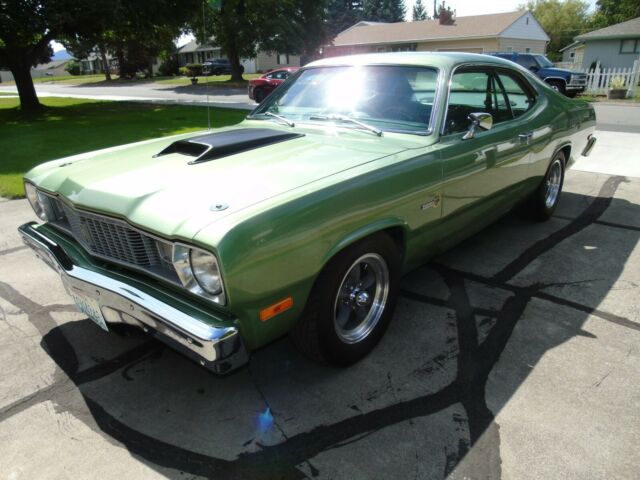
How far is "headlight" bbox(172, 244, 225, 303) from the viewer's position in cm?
195

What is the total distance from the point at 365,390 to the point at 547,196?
10.8 feet

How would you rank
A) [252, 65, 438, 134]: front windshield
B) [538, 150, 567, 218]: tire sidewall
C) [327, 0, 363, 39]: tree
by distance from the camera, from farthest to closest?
[327, 0, 363, 39]: tree, [538, 150, 567, 218]: tire sidewall, [252, 65, 438, 134]: front windshield

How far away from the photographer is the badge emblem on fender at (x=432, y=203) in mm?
2787

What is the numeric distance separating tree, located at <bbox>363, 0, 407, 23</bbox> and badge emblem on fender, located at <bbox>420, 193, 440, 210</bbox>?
84.2m

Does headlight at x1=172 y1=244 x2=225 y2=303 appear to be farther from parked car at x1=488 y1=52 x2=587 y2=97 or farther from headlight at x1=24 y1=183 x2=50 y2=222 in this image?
parked car at x1=488 y1=52 x2=587 y2=97

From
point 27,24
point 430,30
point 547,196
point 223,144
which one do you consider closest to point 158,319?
point 223,144

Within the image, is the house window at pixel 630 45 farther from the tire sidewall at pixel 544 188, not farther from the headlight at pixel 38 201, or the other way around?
the headlight at pixel 38 201

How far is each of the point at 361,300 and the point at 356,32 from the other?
46.1m

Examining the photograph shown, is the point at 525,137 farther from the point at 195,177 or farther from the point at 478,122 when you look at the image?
the point at 195,177

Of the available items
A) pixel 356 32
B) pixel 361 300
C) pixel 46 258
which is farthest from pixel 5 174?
pixel 356 32

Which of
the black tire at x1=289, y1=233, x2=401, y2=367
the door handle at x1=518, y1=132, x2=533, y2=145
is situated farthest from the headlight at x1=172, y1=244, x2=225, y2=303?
the door handle at x1=518, y1=132, x2=533, y2=145

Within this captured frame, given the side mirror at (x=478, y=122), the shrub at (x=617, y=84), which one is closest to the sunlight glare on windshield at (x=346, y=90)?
the side mirror at (x=478, y=122)

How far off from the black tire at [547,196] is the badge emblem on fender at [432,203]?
2089 millimetres

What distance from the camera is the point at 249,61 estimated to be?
52.9 m
